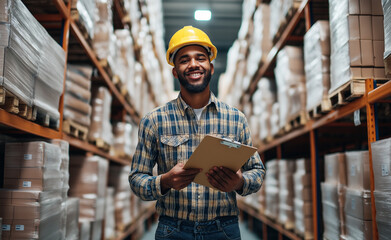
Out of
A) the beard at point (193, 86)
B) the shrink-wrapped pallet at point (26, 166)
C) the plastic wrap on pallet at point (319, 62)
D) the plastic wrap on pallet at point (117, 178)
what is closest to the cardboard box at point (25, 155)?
the shrink-wrapped pallet at point (26, 166)

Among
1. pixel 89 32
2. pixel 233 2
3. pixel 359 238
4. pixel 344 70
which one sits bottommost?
pixel 359 238

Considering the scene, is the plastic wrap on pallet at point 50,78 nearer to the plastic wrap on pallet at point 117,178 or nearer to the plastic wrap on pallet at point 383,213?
the plastic wrap on pallet at point 383,213

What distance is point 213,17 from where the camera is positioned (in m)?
12.5

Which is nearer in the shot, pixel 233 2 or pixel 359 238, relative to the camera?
pixel 359 238

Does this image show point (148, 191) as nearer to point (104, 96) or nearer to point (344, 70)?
point (344, 70)

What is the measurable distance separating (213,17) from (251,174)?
10.7 metres

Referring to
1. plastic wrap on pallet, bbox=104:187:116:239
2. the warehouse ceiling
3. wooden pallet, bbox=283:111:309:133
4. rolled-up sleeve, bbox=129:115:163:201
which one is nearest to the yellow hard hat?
rolled-up sleeve, bbox=129:115:163:201

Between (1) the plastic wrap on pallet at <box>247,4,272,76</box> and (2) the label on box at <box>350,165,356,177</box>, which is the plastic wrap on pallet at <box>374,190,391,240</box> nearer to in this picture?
(2) the label on box at <box>350,165,356,177</box>

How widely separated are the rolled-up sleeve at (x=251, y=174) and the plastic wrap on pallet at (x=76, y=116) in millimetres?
2008

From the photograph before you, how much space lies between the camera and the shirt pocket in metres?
2.46

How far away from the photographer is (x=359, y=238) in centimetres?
292

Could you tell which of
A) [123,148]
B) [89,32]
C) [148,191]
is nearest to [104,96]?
[89,32]

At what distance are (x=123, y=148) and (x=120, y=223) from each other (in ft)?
4.12

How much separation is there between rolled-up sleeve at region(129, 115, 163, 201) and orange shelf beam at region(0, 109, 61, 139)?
82 centimetres
